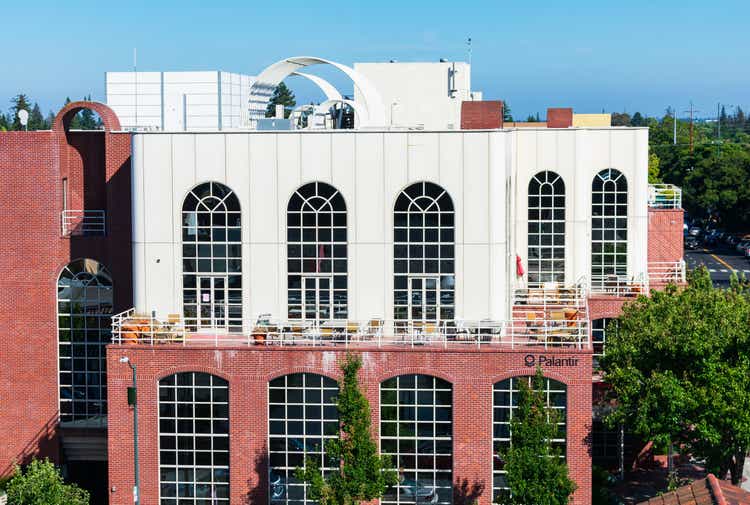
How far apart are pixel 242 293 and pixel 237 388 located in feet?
12.9

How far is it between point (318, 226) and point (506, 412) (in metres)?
8.12

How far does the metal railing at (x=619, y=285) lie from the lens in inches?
1924

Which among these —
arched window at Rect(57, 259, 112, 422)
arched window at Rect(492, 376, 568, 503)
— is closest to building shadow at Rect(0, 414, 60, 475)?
arched window at Rect(57, 259, 112, 422)

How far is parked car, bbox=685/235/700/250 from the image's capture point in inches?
5408

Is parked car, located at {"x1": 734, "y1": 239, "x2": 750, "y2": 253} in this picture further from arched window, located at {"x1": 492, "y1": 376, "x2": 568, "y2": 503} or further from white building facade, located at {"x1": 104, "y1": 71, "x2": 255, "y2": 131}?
arched window, located at {"x1": 492, "y1": 376, "x2": 568, "y2": 503}

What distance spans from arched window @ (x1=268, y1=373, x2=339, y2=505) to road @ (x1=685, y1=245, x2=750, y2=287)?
6571 centimetres

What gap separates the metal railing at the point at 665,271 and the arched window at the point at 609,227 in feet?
6.83

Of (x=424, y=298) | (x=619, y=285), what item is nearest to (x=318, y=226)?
(x=424, y=298)

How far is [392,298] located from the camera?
130 ft

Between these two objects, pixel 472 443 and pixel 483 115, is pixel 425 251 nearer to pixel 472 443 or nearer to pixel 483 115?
pixel 472 443

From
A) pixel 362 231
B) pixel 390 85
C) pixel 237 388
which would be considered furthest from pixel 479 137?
pixel 390 85

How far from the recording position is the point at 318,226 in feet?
130

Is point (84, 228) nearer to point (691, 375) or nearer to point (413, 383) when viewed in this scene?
point (413, 383)

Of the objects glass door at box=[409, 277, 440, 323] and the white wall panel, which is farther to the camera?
the white wall panel
